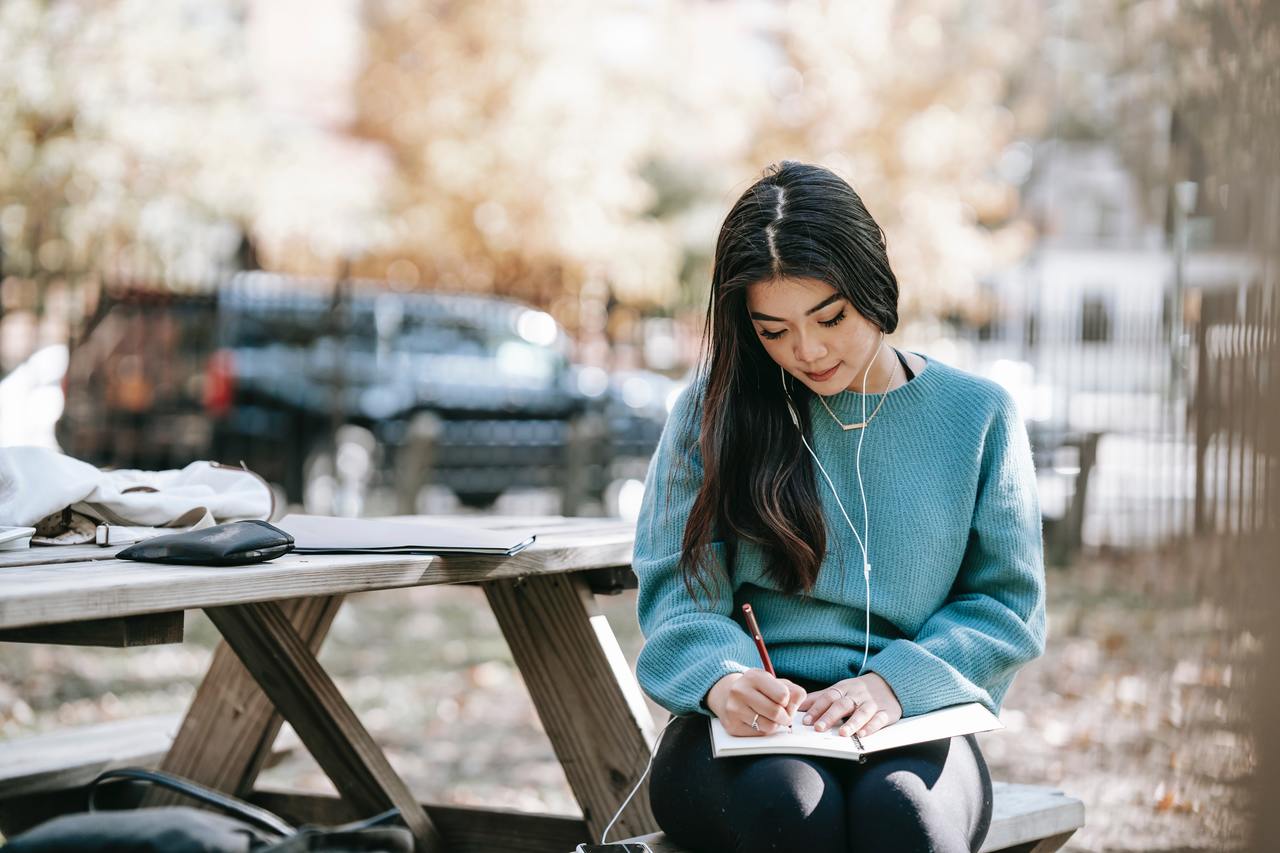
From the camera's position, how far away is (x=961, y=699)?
2205 millimetres

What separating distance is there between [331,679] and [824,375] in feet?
3.79

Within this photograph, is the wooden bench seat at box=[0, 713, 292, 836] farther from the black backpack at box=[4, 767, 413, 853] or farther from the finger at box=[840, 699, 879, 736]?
the finger at box=[840, 699, 879, 736]

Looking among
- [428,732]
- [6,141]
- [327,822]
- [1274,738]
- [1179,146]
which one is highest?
[6,141]

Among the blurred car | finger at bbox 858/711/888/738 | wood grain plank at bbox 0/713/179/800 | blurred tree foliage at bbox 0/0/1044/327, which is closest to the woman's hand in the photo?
finger at bbox 858/711/888/738

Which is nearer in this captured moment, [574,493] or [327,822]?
[327,822]

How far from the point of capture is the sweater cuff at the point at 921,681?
2180 millimetres

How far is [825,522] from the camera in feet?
7.81

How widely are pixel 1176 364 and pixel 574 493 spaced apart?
5.32m

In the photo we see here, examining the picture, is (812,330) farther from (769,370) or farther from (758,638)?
(758,638)

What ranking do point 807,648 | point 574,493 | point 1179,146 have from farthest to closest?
point 574,493, point 1179,146, point 807,648

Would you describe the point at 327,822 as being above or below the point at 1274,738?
below

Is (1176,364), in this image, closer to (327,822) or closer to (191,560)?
(327,822)

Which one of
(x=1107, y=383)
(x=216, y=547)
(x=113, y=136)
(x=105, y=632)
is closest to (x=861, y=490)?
(x=216, y=547)

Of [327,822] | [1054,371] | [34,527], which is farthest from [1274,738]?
[1054,371]
